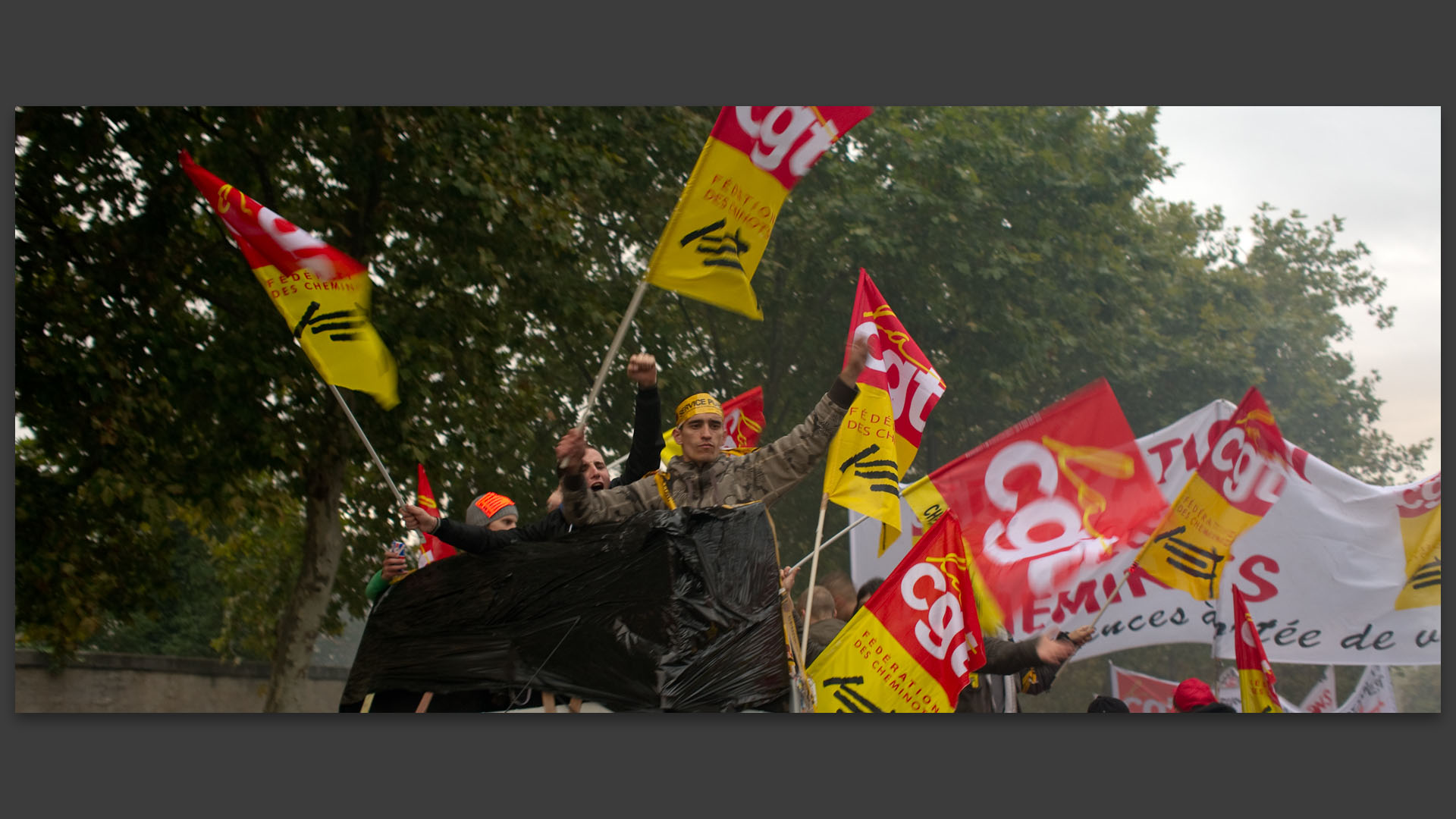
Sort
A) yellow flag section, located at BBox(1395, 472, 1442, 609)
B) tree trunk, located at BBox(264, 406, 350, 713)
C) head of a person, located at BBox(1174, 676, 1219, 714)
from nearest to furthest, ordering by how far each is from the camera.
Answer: head of a person, located at BBox(1174, 676, 1219, 714) → yellow flag section, located at BBox(1395, 472, 1442, 609) → tree trunk, located at BBox(264, 406, 350, 713)

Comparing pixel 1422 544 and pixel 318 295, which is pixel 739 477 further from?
pixel 1422 544

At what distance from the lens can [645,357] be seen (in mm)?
4973

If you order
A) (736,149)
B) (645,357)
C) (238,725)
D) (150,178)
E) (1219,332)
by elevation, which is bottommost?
(238,725)

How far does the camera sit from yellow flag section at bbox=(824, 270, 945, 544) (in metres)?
5.82

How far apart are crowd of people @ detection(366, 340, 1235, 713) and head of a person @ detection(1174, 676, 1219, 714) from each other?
118 cm

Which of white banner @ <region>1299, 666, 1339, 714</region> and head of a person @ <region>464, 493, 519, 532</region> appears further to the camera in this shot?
white banner @ <region>1299, 666, 1339, 714</region>

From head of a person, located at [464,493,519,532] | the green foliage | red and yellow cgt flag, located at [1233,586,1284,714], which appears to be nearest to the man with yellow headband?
head of a person, located at [464,493,519,532]

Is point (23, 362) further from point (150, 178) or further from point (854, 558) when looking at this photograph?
point (854, 558)

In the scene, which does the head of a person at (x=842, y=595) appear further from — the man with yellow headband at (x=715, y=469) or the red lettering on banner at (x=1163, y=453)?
the red lettering on banner at (x=1163, y=453)

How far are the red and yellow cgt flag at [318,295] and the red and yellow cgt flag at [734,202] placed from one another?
1415 millimetres

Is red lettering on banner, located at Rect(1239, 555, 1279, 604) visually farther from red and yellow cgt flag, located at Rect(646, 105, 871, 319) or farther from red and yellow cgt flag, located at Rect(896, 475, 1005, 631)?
red and yellow cgt flag, located at Rect(646, 105, 871, 319)

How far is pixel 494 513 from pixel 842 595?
68.9 inches

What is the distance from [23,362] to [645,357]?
5.26m

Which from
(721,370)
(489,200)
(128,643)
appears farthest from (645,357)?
(721,370)
